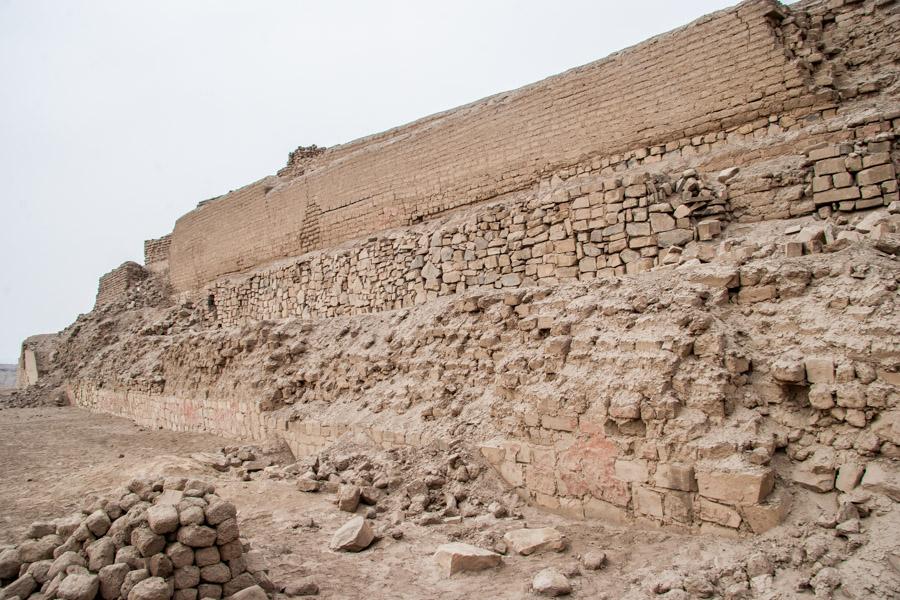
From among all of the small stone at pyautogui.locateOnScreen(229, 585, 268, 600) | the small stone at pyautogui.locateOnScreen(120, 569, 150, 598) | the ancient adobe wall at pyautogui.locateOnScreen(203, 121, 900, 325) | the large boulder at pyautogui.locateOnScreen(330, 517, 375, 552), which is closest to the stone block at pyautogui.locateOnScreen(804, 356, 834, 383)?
the ancient adobe wall at pyautogui.locateOnScreen(203, 121, 900, 325)

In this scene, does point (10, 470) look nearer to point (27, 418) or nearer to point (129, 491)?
point (129, 491)

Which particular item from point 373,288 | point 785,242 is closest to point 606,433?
point 785,242

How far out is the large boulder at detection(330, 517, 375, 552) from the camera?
14.8ft

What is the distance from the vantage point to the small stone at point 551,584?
356 cm

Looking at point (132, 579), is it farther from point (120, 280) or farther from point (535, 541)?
point (120, 280)

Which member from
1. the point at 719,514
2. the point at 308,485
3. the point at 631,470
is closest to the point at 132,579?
the point at 308,485

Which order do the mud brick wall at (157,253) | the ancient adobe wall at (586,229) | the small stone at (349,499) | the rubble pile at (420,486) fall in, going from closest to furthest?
the rubble pile at (420,486) < the small stone at (349,499) < the ancient adobe wall at (586,229) < the mud brick wall at (157,253)

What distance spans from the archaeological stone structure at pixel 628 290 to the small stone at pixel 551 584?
972mm

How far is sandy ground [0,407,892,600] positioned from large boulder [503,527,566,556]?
0.20ft

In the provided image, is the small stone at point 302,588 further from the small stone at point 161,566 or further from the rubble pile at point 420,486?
the rubble pile at point 420,486

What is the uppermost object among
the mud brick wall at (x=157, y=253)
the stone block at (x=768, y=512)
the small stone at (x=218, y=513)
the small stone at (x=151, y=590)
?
the mud brick wall at (x=157, y=253)

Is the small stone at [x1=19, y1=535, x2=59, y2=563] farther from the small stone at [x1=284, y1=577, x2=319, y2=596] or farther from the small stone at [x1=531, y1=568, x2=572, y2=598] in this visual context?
the small stone at [x1=531, y1=568, x2=572, y2=598]

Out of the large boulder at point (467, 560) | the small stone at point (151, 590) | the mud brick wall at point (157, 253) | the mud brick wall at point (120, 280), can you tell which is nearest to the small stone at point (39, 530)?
the small stone at point (151, 590)

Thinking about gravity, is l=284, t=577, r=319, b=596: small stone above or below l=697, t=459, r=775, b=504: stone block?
below
